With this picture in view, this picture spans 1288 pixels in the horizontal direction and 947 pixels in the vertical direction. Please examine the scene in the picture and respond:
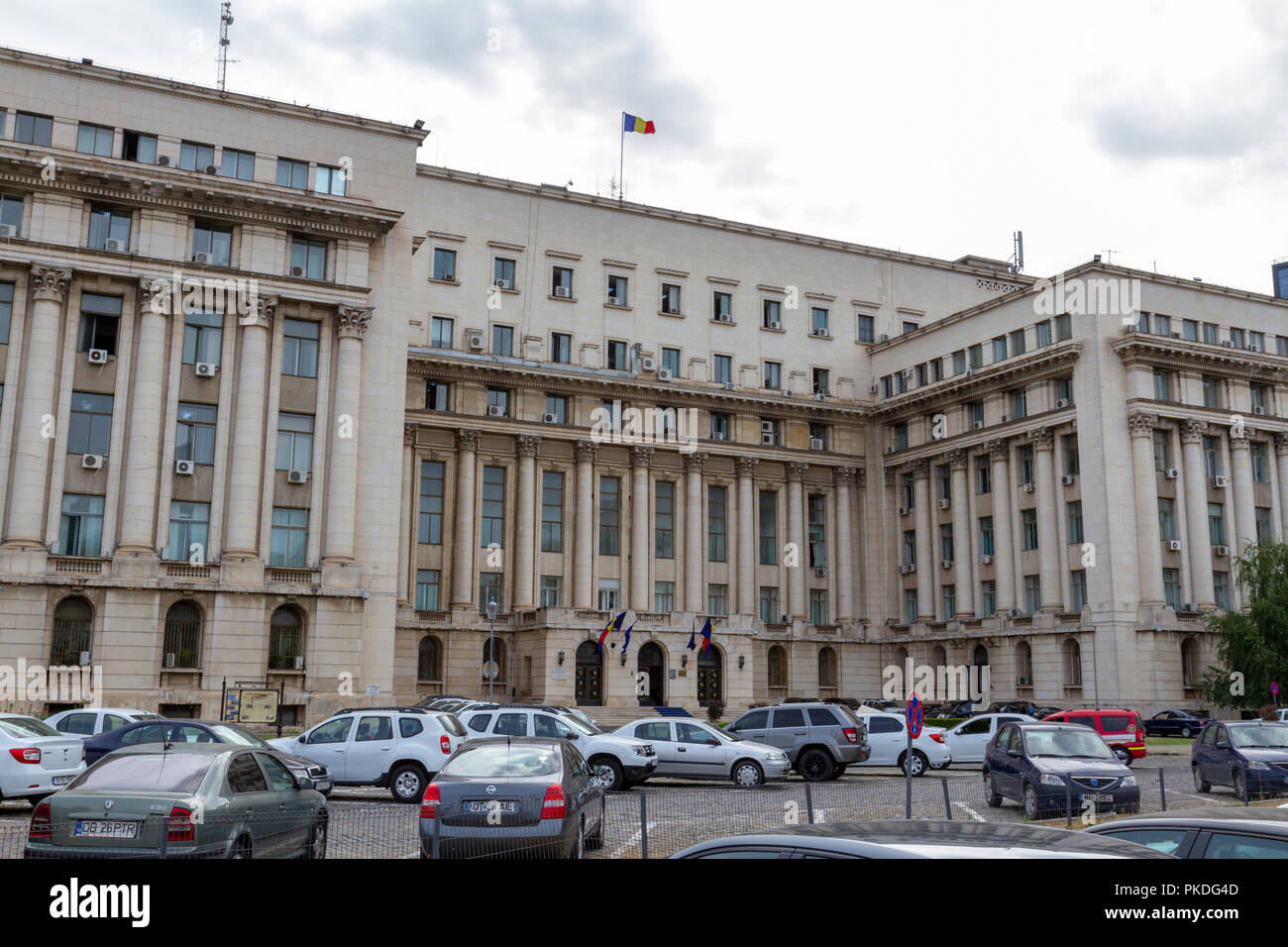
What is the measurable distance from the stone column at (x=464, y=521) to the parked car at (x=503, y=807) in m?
47.3

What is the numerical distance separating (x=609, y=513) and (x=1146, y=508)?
27.8 metres

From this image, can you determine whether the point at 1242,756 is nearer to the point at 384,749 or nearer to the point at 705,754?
the point at 705,754

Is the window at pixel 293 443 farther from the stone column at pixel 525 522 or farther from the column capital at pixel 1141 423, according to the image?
the column capital at pixel 1141 423

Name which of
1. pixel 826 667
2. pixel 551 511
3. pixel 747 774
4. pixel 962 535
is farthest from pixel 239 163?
pixel 826 667

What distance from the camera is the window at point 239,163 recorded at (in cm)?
4747

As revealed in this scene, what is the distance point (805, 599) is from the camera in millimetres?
68875

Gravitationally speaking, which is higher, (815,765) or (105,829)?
(105,829)

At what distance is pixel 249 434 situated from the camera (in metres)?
46.0

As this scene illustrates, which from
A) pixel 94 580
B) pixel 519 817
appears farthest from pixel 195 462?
pixel 519 817

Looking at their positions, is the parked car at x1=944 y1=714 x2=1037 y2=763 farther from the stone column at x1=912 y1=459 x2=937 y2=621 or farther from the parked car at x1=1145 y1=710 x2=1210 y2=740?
the stone column at x1=912 y1=459 x2=937 y2=621

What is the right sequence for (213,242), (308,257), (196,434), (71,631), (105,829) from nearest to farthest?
1. (105,829)
2. (71,631)
3. (196,434)
4. (213,242)
5. (308,257)

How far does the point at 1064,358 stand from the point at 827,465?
1666cm

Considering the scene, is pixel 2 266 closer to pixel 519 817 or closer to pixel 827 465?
pixel 519 817
